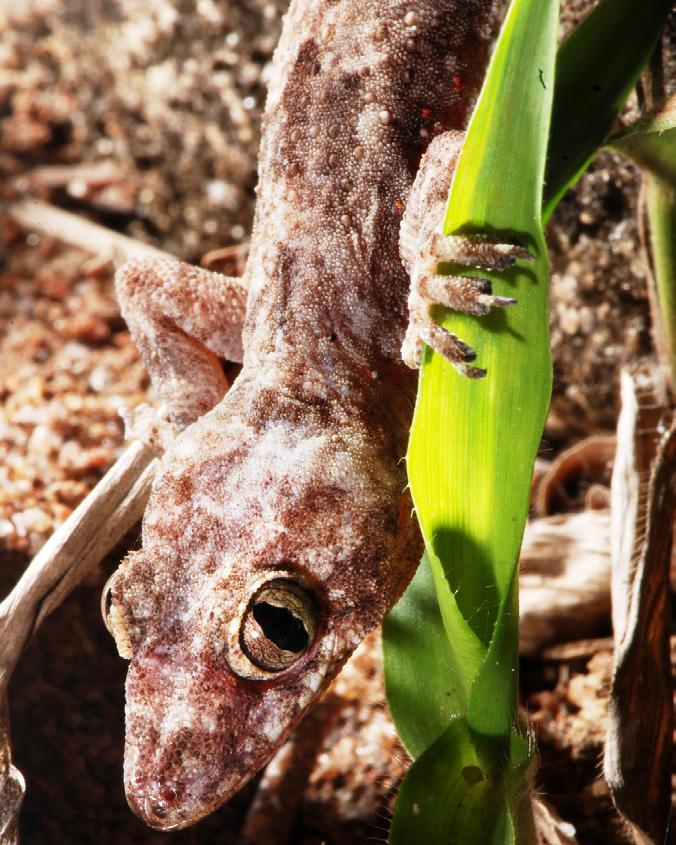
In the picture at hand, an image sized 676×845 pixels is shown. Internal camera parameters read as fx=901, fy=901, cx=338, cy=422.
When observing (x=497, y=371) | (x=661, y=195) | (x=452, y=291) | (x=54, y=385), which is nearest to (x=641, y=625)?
(x=497, y=371)

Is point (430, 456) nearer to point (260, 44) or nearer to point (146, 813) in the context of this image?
point (146, 813)

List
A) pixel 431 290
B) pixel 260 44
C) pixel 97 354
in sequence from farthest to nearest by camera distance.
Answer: pixel 97 354
pixel 260 44
pixel 431 290

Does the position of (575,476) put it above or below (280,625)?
above

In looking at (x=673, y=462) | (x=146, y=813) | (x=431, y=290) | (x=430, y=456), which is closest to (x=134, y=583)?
(x=146, y=813)

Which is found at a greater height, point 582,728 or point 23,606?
point 23,606

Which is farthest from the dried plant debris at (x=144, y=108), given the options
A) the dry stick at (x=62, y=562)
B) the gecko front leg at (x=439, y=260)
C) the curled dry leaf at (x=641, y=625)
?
the curled dry leaf at (x=641, y=625)

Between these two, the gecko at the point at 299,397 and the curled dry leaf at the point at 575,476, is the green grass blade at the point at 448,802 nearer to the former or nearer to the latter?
the gecko at the point at 299,397

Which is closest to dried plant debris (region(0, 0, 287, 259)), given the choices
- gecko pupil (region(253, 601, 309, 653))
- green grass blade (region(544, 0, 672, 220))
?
green grass blade (region(544, 0, 672, 220))

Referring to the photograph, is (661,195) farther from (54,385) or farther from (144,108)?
(144,108)
